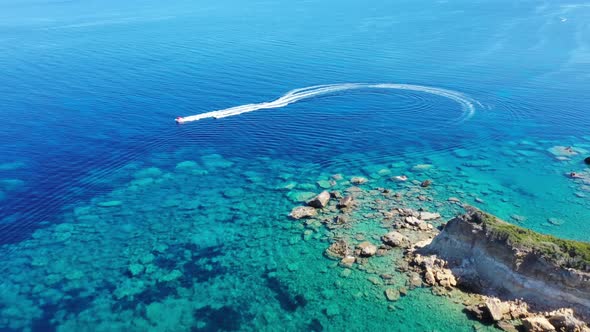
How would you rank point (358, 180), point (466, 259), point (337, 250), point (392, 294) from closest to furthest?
point (392, 294)
point (466, 259)
point (337, 250)
point (358, 180)

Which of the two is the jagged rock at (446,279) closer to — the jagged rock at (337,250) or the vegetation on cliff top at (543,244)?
the vegetation on cliff top at (543,244)

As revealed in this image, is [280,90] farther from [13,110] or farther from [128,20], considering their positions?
[128,20]

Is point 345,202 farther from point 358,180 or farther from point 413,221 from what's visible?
point 413,221

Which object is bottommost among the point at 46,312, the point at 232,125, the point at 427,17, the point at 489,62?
the point at 46,312

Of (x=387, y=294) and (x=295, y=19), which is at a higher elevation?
(x=295, y=19)

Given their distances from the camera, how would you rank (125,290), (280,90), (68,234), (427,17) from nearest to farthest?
(125,290), (68,234), (280,90), (427,17)

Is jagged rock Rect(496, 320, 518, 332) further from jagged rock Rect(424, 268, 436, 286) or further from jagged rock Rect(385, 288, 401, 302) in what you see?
jagged rock Rect(385, 288, 401, 302)

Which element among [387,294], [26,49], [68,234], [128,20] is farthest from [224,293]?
[128,20]

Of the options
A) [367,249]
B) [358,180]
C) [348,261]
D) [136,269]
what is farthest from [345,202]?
[136,269]
